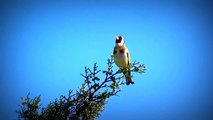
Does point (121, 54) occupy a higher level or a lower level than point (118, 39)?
lower

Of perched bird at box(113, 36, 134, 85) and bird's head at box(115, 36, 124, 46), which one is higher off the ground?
bird's head at box(115, 36, 124, 46)

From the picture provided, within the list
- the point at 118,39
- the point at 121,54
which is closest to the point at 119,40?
the point at 118,39

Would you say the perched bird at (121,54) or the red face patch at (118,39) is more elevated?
the red face patch at (118,39)

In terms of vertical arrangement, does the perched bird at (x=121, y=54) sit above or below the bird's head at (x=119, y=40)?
below

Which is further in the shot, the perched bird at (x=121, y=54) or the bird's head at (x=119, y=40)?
the bird's head at (x=119, y=40)

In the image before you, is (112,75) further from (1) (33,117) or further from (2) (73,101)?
(1) (33,117)

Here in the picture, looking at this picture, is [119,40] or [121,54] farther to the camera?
[119,40]

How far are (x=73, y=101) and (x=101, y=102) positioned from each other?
0.60 metres

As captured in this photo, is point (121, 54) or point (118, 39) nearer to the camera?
point (121, 54)

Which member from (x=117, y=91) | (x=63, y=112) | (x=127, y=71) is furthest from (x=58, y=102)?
(x=127, y=71)

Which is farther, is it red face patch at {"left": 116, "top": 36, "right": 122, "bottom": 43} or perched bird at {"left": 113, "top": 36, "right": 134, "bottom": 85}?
red face patch at {"left": 116, "top": 36, "right": 122, "bottom": 43}

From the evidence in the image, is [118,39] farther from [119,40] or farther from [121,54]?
[121,54]

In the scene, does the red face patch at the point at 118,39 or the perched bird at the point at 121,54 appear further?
the red face patch at the point at 118,39

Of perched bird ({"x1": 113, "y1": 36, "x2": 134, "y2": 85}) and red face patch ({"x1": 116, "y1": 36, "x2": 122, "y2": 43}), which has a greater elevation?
red face patch ({"x1": 116, "y1": 36, "x2": 122, "y2": 43})
